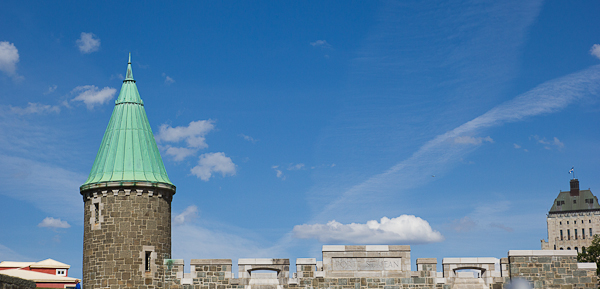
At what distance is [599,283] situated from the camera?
27.6m

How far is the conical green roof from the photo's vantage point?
2741cm

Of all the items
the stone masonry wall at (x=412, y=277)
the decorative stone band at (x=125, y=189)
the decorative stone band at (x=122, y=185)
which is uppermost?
the decorative stone band at (x=122, y=185)

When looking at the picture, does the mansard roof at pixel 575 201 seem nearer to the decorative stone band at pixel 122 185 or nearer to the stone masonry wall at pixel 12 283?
the decorative stone band at pixel 122 185

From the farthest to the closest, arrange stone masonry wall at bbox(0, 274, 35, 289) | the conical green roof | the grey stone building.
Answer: the grey stone building, the conical green roof, stone masonry wall at bbox(0, 274, 35, 289)

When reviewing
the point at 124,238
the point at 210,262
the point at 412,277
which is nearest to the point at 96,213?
the point at 124,238

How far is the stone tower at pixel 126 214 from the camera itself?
26406mm

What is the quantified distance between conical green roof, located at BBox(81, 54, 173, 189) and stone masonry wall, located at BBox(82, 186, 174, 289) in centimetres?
64

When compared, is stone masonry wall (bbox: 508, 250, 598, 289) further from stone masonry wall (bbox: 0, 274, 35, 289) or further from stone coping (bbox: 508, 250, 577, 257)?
stone masonry wall (bbox: 0, 274, 35, 289)

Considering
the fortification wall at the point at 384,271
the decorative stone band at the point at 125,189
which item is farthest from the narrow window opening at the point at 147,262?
the decorative stone band at the point at 125,189

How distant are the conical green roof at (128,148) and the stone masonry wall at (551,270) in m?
15.9

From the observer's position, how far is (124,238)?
26.5 metres

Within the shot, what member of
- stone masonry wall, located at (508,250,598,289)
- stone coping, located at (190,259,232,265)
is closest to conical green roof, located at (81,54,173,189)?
stone coping, located at (190,259,232,265)

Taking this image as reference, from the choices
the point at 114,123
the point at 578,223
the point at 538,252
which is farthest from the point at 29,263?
the point at 578,223

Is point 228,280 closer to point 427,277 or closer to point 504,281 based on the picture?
point 427,277
